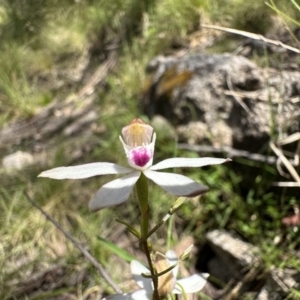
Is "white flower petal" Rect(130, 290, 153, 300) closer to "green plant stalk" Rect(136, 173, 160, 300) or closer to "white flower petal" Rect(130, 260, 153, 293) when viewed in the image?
"white flower petal" Rect(130, 260, 153, 293)

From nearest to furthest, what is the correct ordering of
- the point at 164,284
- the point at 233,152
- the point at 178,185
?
the point at 178,185, the point at 164,284, the point at 233,152

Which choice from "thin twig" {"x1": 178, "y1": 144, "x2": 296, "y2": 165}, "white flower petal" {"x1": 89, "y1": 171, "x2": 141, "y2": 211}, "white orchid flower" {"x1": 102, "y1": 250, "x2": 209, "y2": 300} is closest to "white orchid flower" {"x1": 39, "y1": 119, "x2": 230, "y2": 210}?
"white flower petal" {"x1": 89, "y1": 171, "x2": 141, "y2": 211}

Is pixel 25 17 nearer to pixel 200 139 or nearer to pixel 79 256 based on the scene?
pixel 200 139

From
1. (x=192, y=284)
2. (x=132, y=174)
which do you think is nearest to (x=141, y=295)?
(x=192, y=284)

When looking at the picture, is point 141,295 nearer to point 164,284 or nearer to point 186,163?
point 164,284

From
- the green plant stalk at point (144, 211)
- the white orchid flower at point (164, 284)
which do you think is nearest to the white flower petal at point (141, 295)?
the white orchid flower at point (164, 284)

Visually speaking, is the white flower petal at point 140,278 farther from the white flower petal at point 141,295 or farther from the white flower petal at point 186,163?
the white flower petal at point 186,163

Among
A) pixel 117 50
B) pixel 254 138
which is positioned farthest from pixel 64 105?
pixel 254 138
